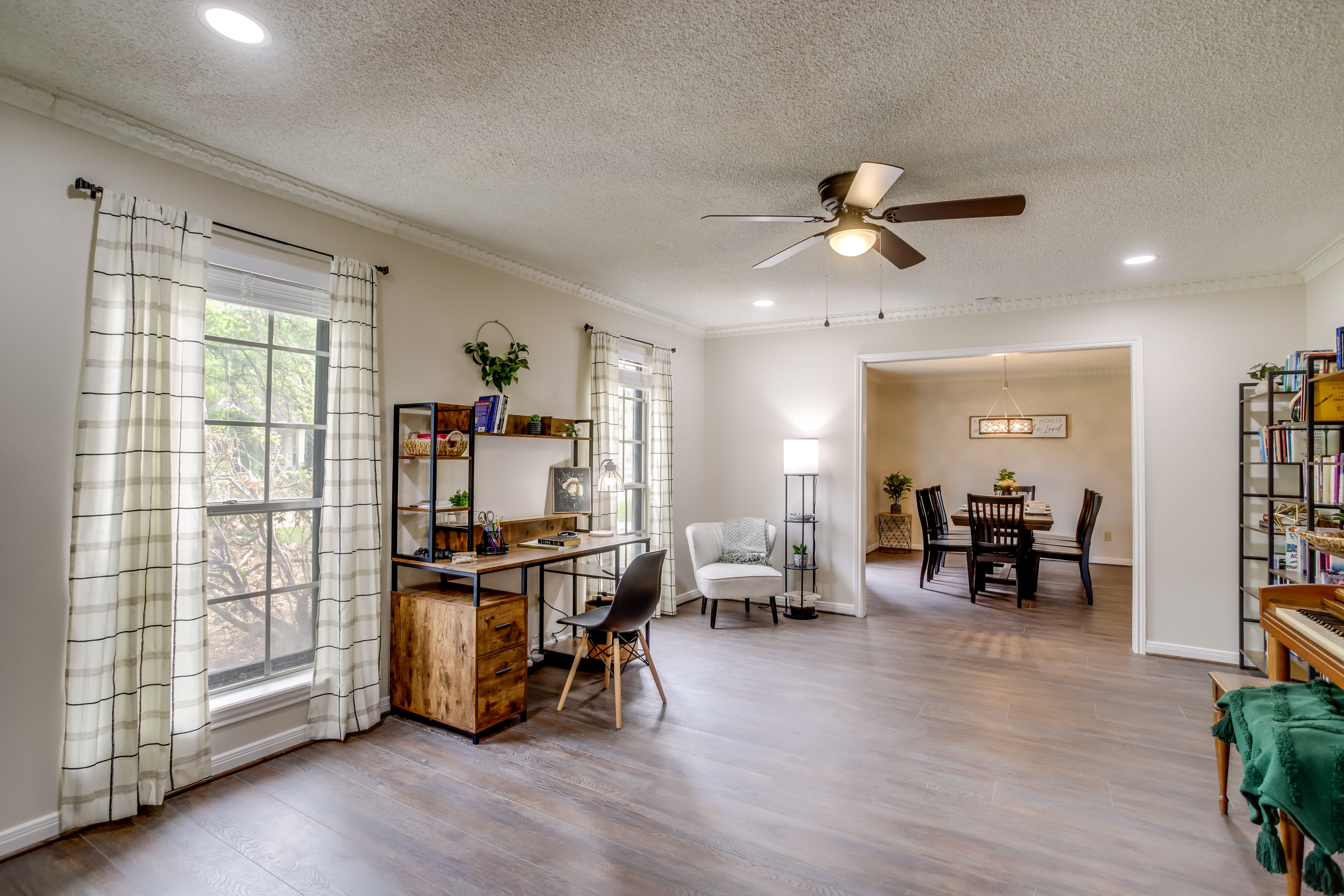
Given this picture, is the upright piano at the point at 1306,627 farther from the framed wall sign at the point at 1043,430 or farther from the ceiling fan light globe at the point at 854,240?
the framed wall sign at the point at 1043,430

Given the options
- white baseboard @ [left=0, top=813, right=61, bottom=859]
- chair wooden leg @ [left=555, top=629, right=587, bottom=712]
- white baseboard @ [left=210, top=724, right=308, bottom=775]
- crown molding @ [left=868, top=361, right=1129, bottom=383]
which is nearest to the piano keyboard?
chair wooden leg @ [left=555, top=629, right=587, bottom=712]

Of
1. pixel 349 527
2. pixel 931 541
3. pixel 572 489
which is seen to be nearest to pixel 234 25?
pixel 349 527

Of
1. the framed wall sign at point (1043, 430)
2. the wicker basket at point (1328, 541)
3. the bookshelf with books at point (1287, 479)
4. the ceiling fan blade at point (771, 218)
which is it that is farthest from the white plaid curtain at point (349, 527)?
the framed wall sign at point (1043, 430)

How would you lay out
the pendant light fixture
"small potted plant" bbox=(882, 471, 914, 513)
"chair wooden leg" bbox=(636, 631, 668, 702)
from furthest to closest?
"small potted plant" bbox=(882, 471, 914, 513), the pendant light fixture, "chair wooden leg" bbox=(636, 631, 668, 702)

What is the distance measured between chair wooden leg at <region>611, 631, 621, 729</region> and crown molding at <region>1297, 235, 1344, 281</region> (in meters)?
4.58

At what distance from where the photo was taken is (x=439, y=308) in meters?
3.75

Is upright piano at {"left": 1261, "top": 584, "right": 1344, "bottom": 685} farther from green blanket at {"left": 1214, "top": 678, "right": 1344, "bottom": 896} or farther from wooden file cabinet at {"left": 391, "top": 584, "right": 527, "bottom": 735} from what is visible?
wooden file cabinet at {"left": 391, "top": 584, "right": 527, "bottom": 735}

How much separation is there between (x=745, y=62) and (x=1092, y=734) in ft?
11.4

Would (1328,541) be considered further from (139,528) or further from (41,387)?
(41,387)

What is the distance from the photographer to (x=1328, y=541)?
8.99 feet

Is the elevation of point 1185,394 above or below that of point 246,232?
below

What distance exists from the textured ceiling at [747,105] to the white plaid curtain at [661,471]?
6.73 ft

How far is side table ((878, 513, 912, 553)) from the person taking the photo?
9.62 metres

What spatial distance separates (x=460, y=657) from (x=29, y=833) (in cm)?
154
